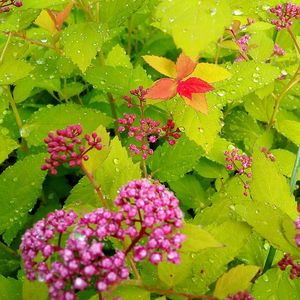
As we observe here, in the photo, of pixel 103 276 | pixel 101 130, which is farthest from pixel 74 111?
pixel 103 276

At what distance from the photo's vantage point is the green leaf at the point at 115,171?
1.33m

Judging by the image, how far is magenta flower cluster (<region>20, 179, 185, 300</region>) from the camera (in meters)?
0.91

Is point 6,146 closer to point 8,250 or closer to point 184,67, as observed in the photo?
point 8,250

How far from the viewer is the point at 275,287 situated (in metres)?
1.33

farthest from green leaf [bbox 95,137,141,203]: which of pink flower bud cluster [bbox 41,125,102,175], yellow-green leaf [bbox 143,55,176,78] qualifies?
yellow-green leaf [bbox 143,55,176,78]

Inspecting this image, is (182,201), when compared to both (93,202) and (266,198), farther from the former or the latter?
(266,198)

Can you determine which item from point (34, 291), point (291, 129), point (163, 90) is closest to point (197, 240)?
point (34, 291)

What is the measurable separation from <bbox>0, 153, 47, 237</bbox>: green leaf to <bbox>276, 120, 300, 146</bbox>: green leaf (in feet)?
3.58

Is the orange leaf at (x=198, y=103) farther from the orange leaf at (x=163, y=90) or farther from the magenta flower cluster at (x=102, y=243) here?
the magenta flower cluster at (x=102, y=243)

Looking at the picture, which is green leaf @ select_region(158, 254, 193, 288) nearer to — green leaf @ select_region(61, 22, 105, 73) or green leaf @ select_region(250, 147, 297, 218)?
green leaf @ select_region(250, 147, 297, 218)

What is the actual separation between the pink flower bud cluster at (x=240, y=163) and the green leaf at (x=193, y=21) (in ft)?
2.76

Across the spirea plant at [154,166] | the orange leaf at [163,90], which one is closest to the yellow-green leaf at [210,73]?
the spirea plant at [154,166]

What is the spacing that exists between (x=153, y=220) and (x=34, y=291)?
20.5 inches

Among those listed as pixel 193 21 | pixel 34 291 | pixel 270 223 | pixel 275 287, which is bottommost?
pixel 275 287
